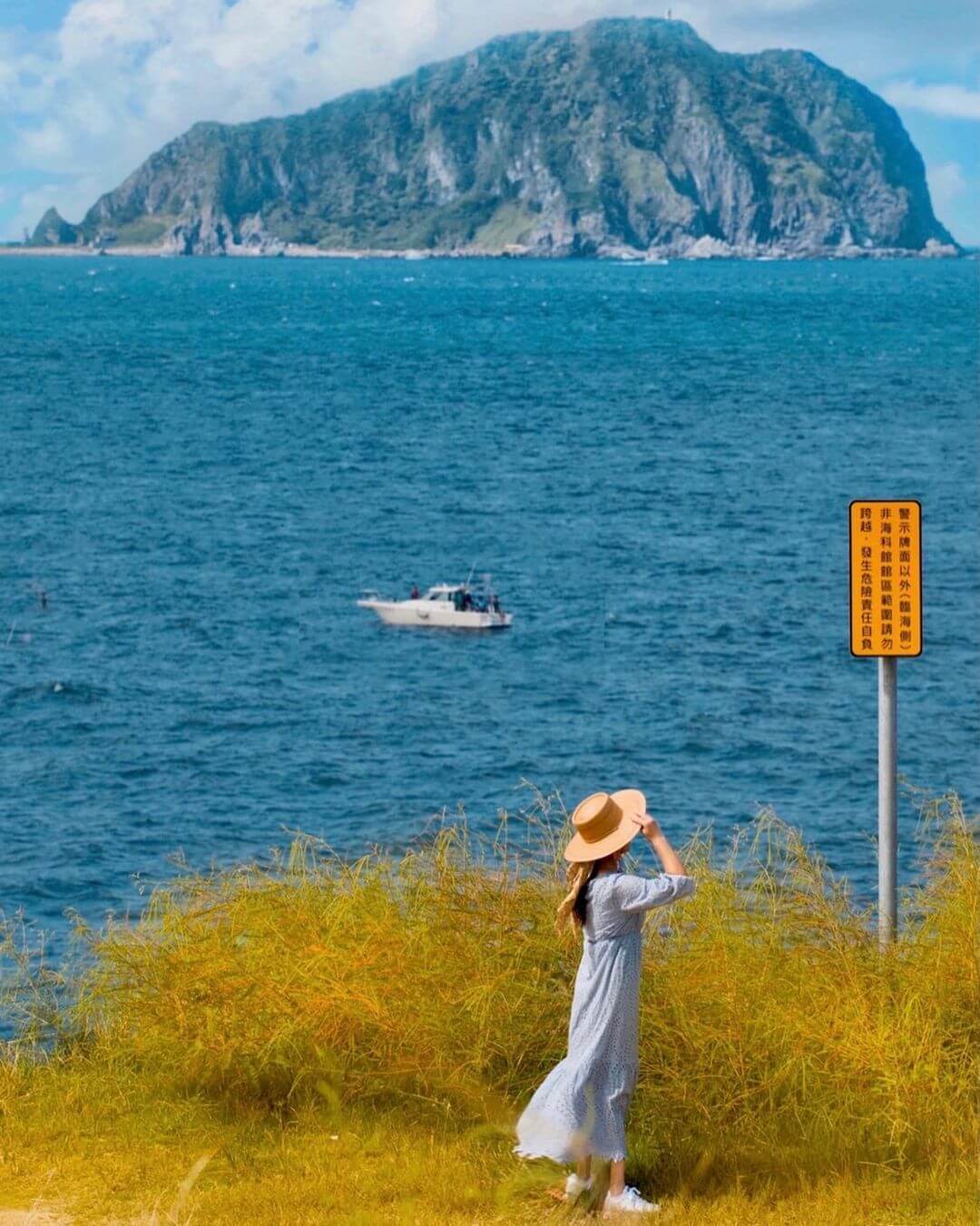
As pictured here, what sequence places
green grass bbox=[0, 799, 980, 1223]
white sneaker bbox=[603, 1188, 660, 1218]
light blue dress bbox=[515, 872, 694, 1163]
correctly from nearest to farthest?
1. white sneaker bbox=[603, 1188, 660, 1218]
2. light blue dress bbox=[515, 872, 694, 1163]
3. green grass bbox=[0, 799, 980, 1223]

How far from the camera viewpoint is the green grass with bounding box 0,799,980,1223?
8352 mm

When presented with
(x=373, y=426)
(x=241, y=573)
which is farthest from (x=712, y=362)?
(x=241, y=573)

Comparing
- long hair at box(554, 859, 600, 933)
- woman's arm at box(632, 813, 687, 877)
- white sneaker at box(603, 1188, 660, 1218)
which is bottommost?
white sneaker at box(603, 1188, 660, 1218)

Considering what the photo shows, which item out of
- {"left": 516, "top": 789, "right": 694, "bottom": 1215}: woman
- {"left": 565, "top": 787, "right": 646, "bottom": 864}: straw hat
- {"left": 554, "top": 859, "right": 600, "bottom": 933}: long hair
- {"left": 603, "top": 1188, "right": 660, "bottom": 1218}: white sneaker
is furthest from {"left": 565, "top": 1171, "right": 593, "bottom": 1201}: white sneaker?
{"left": 565, "top": 787, "right": 646, "bottom": 864}: straw hat

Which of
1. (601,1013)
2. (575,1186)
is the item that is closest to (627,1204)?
(575,1186)

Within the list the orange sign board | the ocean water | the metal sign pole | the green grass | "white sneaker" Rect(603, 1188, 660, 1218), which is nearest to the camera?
"white sneaker" Rect(603, 1188, 660, 1218)

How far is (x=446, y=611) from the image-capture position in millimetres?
57062

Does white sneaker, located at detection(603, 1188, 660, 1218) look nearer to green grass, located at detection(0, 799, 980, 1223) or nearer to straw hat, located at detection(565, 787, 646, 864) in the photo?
green grass, located at detection(0, 799, 980, 1223)

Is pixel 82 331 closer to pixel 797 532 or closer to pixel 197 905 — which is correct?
pixel 797 532

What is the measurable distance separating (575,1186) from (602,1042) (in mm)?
632

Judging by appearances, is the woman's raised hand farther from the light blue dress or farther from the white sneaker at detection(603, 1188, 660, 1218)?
the white sneaker at detection(603, 1188, 660, 1218)

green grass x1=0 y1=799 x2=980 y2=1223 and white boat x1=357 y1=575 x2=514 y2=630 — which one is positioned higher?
green grass x1=0 y1=799 x2=980 y2=1223

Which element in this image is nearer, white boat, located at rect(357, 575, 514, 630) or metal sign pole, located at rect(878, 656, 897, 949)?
metal sign pole, located at rect(878, 656, 897, 949)

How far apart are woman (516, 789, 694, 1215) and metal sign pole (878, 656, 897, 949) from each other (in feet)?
7.11
